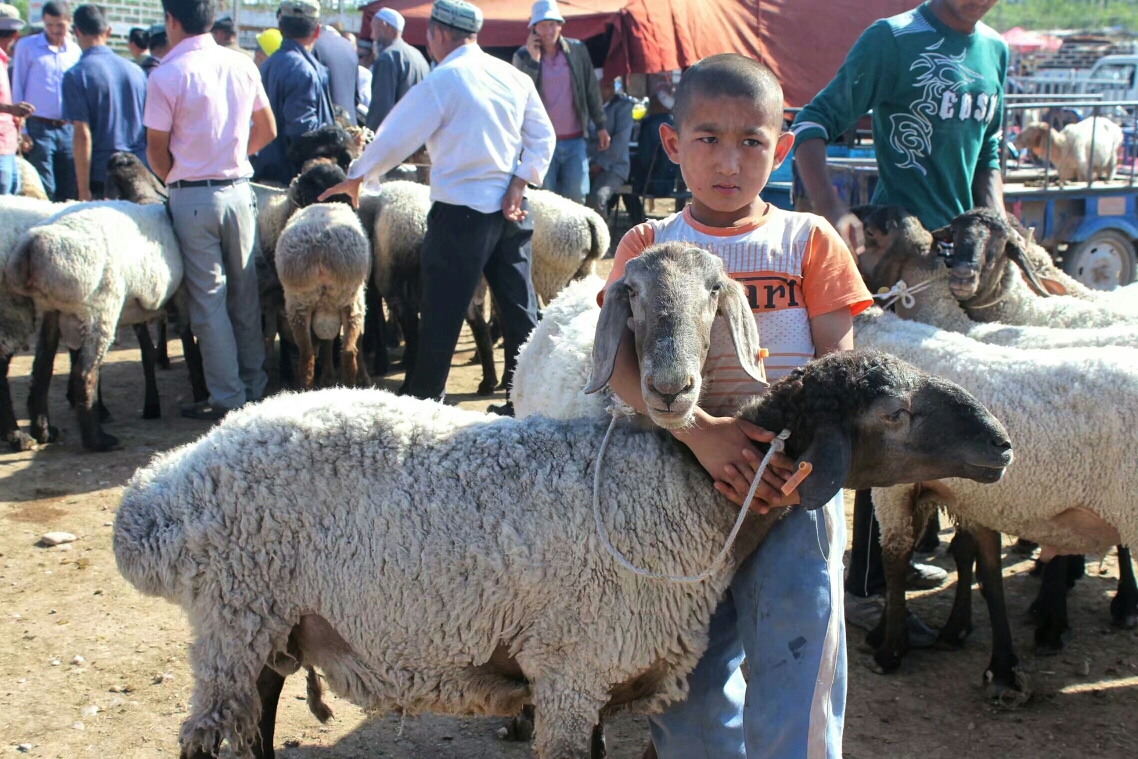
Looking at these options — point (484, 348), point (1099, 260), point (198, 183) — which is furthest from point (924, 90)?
point (1099, 260)

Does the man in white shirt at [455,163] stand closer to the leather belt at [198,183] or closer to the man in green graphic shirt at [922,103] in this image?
the leather belt at [198,183]

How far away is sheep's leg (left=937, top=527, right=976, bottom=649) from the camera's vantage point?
14.3ft

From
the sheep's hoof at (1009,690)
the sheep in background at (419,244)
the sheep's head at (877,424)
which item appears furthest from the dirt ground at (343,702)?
the sheep in background at (419,244)

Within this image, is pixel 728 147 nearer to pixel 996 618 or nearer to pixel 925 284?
pixel 925 284

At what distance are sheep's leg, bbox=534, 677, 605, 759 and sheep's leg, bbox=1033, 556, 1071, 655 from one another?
8.66 feet

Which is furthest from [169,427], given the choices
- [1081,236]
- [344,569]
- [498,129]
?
[1081,236]

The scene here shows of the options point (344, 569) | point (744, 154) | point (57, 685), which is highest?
point (744, 154)

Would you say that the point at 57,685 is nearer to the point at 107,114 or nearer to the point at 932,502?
the point at 932,502

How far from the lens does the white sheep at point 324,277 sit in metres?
6.79

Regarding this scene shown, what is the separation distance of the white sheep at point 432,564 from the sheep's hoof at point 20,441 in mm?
4296

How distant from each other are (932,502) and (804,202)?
224 inches

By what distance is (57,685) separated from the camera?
3.77 meters

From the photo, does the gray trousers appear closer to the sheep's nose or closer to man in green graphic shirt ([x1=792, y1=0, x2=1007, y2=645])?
man in green graphic shirt ([x1=792, y1=0, x2=1007, y2=645])

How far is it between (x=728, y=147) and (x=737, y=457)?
0.76 metres
